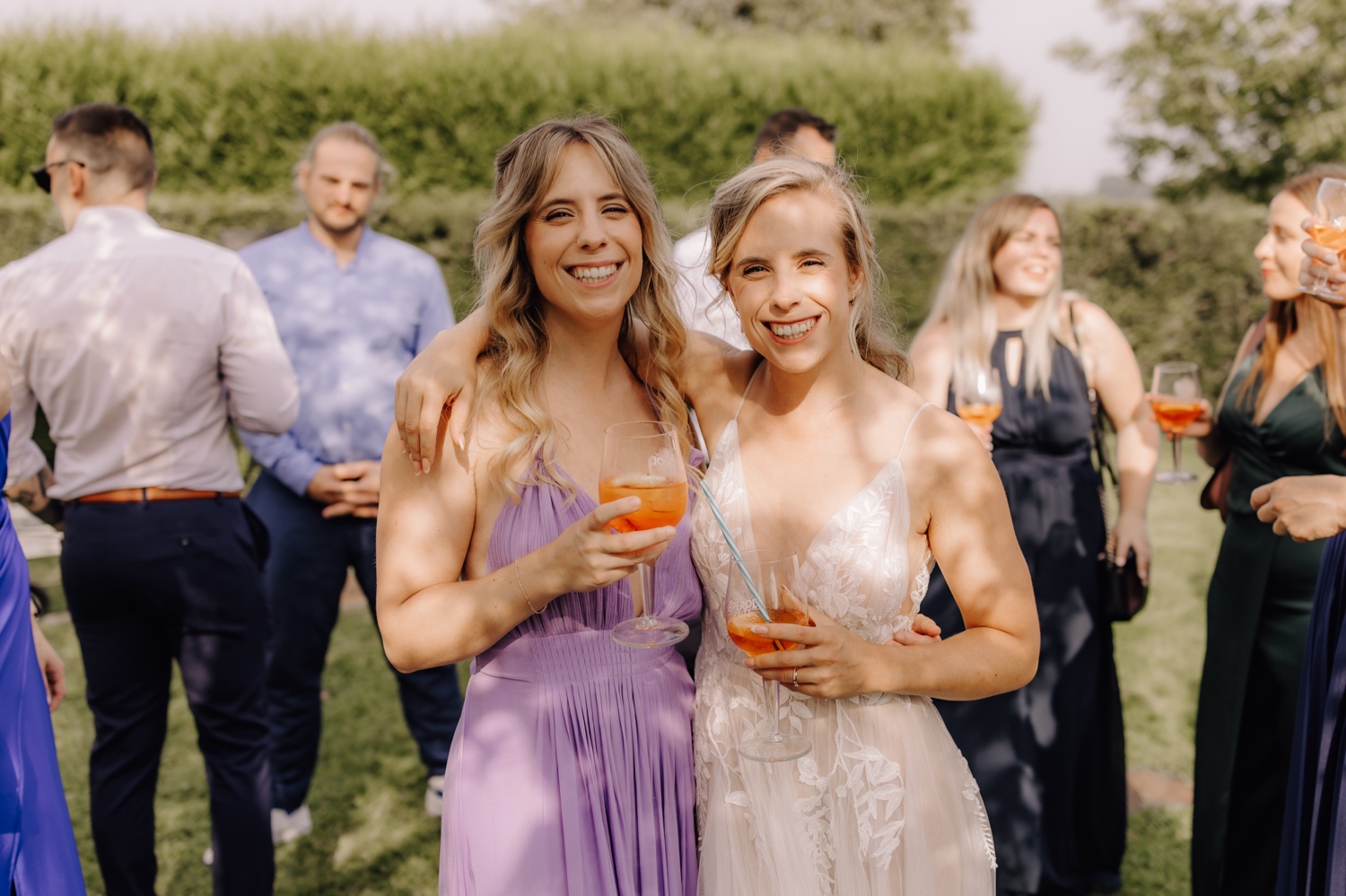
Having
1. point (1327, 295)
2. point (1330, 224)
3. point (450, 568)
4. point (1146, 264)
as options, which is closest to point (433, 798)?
point (450, 568)

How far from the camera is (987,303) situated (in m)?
4.17

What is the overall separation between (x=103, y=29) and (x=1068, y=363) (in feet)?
44.8

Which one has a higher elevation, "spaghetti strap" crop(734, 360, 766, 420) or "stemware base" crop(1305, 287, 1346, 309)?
"stemware base" crop(1305, 287, 1346, 309)

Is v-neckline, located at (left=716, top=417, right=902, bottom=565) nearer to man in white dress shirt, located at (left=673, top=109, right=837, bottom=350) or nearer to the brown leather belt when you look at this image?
man in white dress shirt, located at (left=673, top=109, right=837, bottom=350)

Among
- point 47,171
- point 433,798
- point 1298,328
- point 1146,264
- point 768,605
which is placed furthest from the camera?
point 1146,264

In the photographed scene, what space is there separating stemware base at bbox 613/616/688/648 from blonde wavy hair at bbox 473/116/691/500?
1.02ft

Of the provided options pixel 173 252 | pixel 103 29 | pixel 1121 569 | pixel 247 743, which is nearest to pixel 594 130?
pixel 173 252

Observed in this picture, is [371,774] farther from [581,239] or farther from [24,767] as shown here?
[581,239]

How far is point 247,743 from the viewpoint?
3.49 m

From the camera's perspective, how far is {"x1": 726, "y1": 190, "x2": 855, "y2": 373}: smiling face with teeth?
2158 mm

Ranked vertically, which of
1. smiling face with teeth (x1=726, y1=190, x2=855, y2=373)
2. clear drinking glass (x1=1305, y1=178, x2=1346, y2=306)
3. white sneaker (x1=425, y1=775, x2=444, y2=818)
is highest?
clear drinking glass (x1=1305, y1=178, x2=1346, y2=306)

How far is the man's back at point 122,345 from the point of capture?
3.34 metres

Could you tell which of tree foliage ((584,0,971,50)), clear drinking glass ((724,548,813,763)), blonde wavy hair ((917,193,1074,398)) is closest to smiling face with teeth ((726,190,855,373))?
clear drinking glass ((724,548,813,763))

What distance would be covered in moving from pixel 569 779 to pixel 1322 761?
5.78 feet
